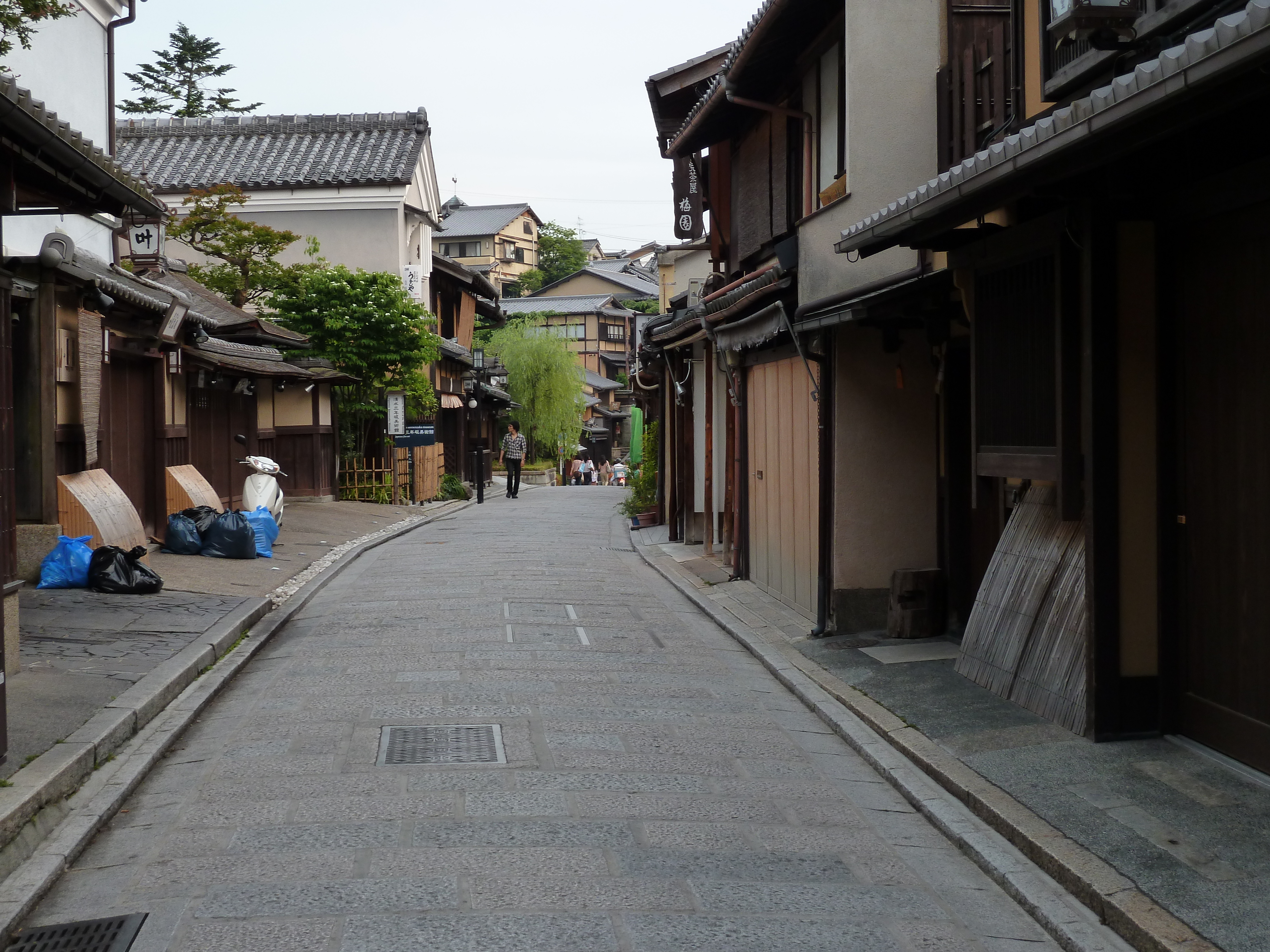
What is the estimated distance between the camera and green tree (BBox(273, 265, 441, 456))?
28812 millimetres

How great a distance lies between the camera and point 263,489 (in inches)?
805

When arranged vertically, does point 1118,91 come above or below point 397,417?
above

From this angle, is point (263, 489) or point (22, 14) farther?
point (263, 489)

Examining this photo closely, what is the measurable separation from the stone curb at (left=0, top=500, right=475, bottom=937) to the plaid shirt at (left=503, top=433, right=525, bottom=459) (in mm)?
26041

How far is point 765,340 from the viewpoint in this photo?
43.1 ft

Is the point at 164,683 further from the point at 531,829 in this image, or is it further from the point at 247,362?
the point at 247,362

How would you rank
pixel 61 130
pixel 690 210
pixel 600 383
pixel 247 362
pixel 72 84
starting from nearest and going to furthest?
pixel 61 130
pixel 72 84
pixel 690 210
pixel 247 362
pixel 600 383

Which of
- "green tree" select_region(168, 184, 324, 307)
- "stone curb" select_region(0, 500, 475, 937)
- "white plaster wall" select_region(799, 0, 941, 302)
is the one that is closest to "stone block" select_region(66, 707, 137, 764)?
"stone curb" select_region(0, 500, 475, 937)

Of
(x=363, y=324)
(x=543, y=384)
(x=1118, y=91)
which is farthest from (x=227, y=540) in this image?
(x=543, y=384)

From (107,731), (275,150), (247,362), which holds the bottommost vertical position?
(107,731)

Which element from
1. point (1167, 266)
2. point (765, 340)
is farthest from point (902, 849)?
point (765, 340)

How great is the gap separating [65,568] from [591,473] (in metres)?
56.0

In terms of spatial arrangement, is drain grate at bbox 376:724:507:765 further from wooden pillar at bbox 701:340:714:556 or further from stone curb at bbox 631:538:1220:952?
wooden pillar at bbox 701:340:714:556

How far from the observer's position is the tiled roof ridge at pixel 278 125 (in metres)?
34.9
